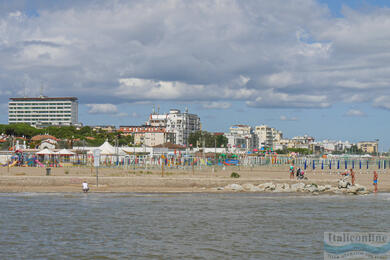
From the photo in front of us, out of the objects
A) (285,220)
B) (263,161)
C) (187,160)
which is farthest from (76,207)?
(263,161)

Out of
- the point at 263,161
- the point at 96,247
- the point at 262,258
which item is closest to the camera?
the point at 262,258

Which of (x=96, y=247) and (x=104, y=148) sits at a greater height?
(x=104, y=148)

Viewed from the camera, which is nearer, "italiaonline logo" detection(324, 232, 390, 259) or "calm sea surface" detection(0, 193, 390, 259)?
"italiaonline logo" detection(324, 232, 390, 259)

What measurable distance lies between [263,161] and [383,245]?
221 ft

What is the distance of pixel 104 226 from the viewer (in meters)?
22.0

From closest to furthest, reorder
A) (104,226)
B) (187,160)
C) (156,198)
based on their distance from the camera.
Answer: (104,226) < (156,198) < (187,160)

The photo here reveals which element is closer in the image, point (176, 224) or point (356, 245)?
point (356, 245)

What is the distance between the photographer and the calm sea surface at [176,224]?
57.1ft

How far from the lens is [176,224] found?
22.5 meters

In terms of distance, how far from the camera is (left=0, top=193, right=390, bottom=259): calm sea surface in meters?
17.4

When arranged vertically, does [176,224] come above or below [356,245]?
above

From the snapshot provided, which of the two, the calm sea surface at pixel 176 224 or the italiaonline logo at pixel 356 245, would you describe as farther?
the calm sea surface at pixel 176 224

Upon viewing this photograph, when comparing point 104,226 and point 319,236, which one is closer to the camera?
point 319,236

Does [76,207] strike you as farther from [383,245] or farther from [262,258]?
[383,245]
